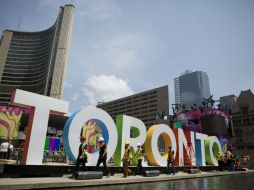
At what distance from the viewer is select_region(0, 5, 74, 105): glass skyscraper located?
341ft

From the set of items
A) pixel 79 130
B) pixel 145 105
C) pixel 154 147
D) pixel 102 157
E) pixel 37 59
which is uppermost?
pixel 37 59

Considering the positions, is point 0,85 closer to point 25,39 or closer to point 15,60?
point 15,60

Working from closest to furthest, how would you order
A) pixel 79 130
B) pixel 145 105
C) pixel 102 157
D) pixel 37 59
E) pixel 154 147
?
pixel 102 157 → pixel 79 130 → pixel 154 147 → pixel 37 59 → pixel 145 105

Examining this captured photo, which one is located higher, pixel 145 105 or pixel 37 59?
pixel 37 59

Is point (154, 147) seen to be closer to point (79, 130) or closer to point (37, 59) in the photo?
point (79, 130)

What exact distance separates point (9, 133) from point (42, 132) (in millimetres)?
19067

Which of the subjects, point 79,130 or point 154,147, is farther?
point 154,147

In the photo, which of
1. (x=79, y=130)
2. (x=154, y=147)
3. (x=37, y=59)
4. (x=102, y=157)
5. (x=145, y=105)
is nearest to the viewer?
(x=102, y=157)

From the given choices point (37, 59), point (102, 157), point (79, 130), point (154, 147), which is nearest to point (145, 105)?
point (37, 59)

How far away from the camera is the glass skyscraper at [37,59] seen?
10403 cm

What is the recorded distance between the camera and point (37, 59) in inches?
4771

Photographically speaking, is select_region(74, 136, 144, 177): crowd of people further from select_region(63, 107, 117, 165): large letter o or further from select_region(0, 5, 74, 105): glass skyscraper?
select_region(0, 5, 74, 105): glass skyscraper

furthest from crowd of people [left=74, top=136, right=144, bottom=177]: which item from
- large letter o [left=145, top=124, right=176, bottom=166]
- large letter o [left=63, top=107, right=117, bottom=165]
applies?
large letter o [left=145, top=124, right=176, bottom=166]

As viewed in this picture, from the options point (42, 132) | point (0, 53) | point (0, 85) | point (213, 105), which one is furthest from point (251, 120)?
point (0, 53)
